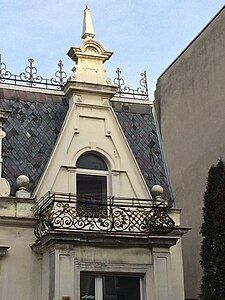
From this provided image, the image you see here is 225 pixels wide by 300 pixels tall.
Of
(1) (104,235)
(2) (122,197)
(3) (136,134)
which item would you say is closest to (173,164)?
(3) (136,134)

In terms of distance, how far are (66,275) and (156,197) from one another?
3711mm

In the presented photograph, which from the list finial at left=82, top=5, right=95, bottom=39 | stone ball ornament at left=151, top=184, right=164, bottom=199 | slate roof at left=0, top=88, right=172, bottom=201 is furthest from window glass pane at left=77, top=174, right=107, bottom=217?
finial at left=82, top=5, right=95, bottom=39

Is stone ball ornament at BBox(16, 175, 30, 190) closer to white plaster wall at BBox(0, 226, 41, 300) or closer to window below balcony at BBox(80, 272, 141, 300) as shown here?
white plaster wall at BBox(0, 226, 41, 300)

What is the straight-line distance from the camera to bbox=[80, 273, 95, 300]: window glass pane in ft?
52.7

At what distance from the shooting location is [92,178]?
18.1 meters

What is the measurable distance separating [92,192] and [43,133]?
7.10 ft

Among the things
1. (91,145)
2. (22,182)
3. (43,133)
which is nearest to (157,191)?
(91,145)

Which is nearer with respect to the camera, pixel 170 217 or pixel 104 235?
pixel 104 235

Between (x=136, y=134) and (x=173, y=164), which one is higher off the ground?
(x=173, y=164)

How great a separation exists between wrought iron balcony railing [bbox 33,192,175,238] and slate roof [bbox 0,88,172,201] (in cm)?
124

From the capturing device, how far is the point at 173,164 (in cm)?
2823

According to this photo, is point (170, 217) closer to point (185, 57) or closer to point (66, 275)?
point (66, 275)

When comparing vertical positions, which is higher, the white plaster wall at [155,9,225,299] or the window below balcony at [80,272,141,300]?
the white plaster wall at [155,9,225,299]

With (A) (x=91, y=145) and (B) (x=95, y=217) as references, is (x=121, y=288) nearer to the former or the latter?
(B) (x=95, y=217)
